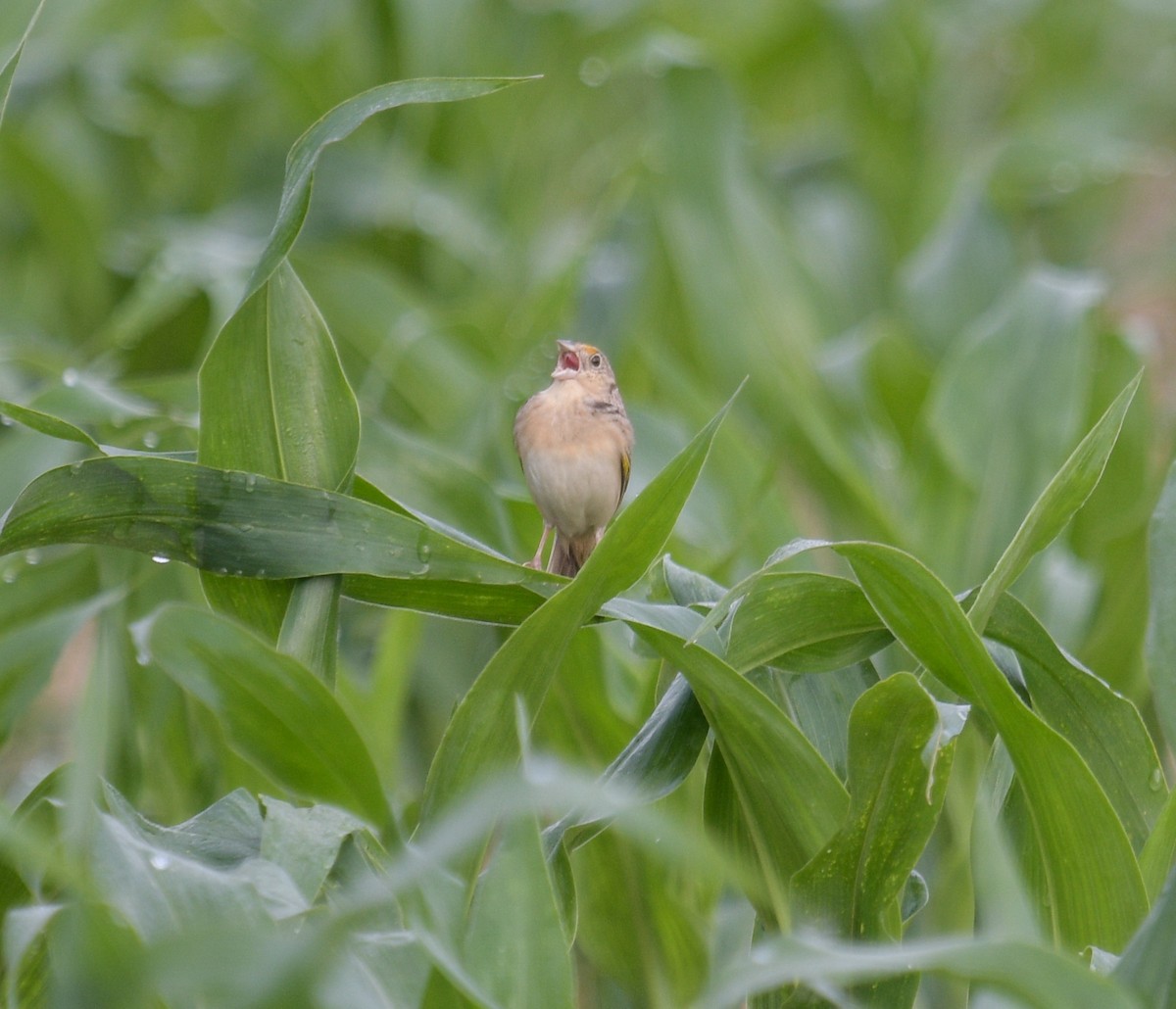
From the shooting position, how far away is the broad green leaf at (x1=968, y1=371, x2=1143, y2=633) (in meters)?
1.25

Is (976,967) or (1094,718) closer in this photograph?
(976,967)

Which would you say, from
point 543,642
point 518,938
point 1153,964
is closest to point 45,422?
point 543,642

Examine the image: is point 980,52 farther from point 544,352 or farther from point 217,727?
point 217,727

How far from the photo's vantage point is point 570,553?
200 centimetres

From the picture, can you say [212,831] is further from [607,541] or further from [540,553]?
[540,553]

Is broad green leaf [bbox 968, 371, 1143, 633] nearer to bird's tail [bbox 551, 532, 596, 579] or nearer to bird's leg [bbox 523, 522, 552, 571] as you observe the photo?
bird's leg [bbox 523, 522, 552, 571]

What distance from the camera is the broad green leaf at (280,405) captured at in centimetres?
131

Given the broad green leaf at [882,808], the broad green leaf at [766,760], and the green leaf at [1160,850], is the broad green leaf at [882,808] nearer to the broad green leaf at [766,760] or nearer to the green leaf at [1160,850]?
the broad green leaf at [766,760]

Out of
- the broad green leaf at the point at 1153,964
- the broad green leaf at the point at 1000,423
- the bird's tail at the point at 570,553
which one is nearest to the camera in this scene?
the broad green leaf at the point at 1153,964

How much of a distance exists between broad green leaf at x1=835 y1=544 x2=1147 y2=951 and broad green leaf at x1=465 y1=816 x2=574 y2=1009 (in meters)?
0.36

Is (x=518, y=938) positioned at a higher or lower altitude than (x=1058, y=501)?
lower

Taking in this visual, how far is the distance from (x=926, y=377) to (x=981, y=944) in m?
1.93

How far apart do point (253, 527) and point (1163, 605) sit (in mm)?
858

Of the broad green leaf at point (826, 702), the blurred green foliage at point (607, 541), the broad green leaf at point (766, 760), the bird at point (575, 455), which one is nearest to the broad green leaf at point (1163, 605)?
the blurred green foliage at point (607, 541)
